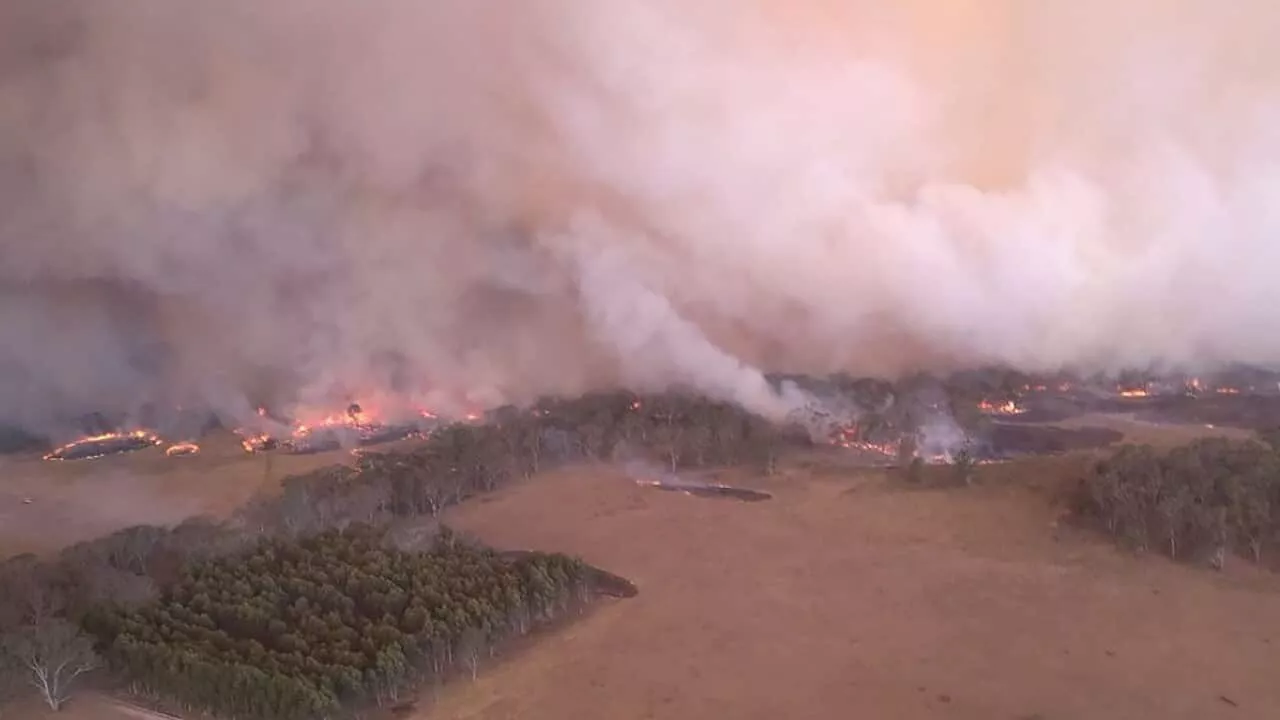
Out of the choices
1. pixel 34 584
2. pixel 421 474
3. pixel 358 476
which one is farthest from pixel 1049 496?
pixel 34 584

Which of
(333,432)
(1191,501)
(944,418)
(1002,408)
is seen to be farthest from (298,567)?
(1002,408)

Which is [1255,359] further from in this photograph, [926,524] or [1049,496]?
[926,524]

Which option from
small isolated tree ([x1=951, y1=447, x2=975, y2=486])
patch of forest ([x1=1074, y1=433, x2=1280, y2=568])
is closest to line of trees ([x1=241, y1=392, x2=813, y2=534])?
small isolated tree ([x1=951, y1=447, x2=975, y2=486])

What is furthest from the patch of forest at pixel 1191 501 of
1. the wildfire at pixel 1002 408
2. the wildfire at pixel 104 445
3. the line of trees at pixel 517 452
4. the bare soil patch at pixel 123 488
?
the wildfire at pixel 104 445

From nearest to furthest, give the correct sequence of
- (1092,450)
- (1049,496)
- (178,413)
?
(1049,496) → (1092,450) → (178,413)

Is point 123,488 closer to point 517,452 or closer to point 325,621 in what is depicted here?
point 517,452

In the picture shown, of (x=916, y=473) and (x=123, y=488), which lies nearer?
(x=916, y=473)
